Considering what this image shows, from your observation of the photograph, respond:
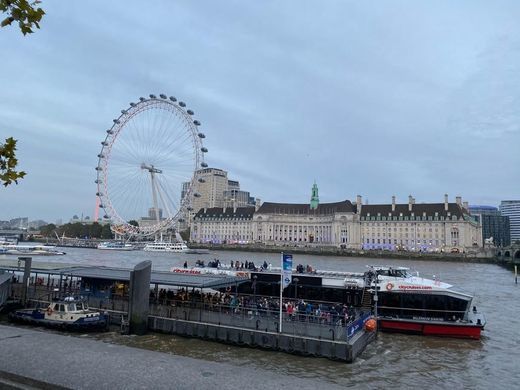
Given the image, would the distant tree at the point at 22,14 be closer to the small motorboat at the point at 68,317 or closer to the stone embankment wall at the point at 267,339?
the stone embankment wall at the point at 267,339

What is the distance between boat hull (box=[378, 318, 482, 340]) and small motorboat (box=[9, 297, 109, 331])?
15815mm

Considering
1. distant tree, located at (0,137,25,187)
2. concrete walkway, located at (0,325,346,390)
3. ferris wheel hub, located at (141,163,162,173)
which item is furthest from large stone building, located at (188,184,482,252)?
distant tree, located at (0,137,25,187)

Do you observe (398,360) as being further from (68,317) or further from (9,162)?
(9,162)

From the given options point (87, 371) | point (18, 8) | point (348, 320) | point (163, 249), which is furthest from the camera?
point (163, 249)

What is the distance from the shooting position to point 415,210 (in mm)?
180750

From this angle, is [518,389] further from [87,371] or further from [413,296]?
[87,371]

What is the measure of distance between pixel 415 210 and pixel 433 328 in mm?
161620

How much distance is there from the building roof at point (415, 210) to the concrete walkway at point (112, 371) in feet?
575

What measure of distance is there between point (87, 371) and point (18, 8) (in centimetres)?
605

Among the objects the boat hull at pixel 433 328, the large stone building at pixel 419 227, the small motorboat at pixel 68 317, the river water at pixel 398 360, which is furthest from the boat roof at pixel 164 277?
the large stone building at pixel 419 227

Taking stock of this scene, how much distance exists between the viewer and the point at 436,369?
2112 centimetres

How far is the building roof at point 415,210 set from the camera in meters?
173

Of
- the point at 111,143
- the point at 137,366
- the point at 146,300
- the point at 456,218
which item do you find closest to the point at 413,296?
the point at 146,300

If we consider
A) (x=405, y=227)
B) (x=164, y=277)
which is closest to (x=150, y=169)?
(x=164, y=277)
